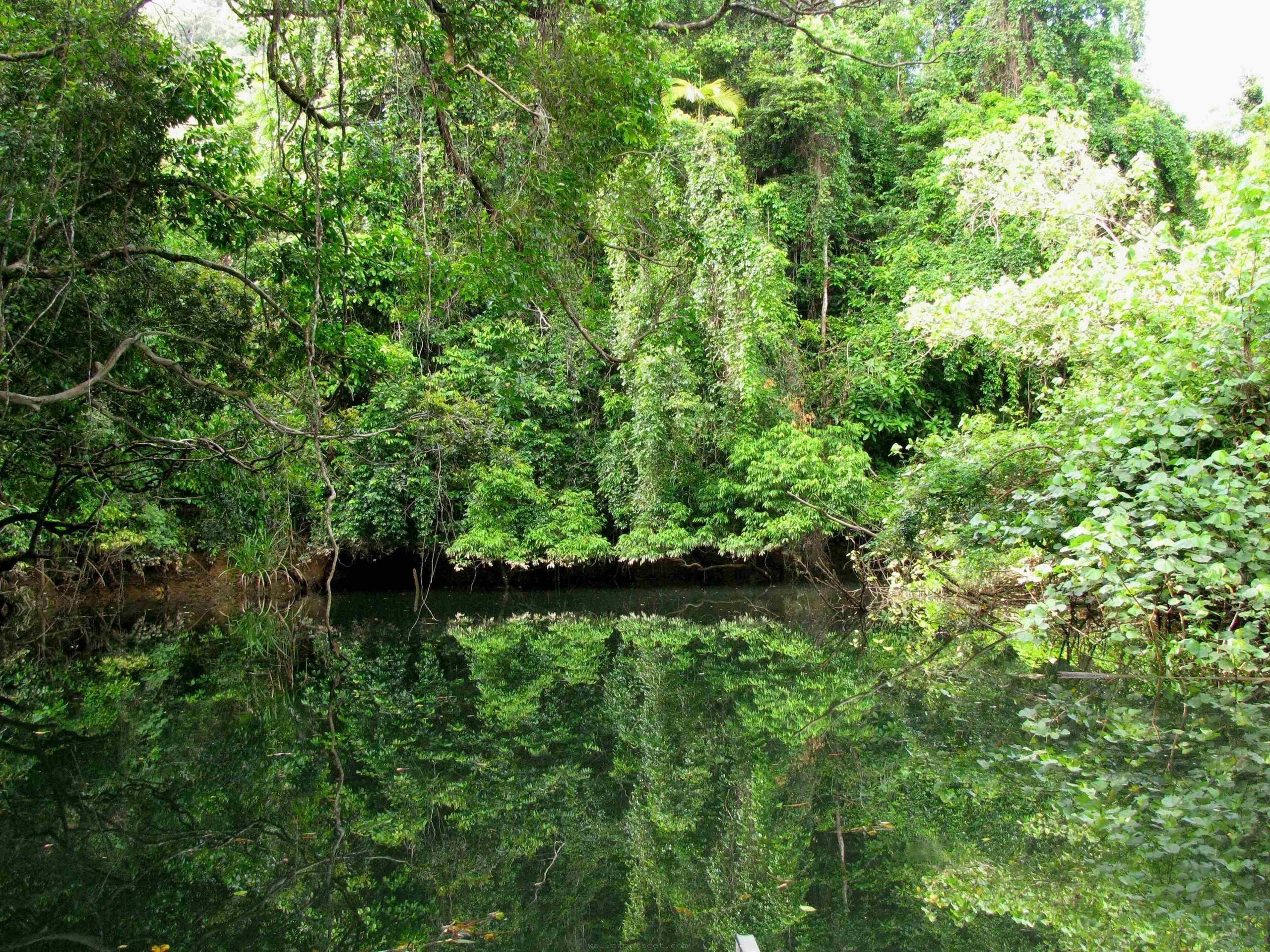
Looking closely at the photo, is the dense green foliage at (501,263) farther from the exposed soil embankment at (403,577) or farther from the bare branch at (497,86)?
the exposed soil embankment at (403,577)

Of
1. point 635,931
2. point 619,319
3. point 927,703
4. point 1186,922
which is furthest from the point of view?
point 619,319

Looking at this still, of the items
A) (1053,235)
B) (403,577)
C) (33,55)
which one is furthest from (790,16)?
(403,577)

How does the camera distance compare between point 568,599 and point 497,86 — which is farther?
point 568,599

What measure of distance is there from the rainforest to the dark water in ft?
0.09

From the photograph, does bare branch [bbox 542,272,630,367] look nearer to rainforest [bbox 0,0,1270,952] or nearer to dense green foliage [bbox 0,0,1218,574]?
dense green foliage [bbox 0,0,1218,574]

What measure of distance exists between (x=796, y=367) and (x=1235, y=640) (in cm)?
1208

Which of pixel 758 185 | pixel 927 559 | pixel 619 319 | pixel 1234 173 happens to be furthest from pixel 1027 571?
pixel 758 185

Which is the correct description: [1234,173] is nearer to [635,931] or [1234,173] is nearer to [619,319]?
[635,931]

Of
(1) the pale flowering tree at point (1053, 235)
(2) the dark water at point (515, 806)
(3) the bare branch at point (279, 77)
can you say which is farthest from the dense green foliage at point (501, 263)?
(2) the dark water at point (515, 806)

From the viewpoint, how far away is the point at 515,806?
372cm

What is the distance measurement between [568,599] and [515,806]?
39.4 feet

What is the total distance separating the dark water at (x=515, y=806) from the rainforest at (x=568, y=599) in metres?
0.03

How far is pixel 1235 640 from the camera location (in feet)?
14.8

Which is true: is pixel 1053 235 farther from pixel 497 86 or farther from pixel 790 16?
pixel 497 86
